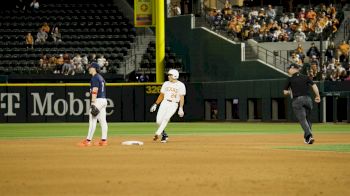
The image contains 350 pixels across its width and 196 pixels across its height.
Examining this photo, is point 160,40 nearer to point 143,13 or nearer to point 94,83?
point 143,13

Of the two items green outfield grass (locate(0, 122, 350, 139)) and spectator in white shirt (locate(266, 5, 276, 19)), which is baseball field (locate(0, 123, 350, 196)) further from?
spectator in white shirt (locate(266, 5, 276, 19))

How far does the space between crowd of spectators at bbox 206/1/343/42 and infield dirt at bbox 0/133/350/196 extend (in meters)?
24.8

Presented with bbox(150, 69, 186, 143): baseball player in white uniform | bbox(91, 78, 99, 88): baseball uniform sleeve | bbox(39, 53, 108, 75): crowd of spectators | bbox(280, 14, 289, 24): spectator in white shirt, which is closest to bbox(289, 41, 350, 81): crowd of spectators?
bbox(280, 14, 289, 24): spectator in white shirt

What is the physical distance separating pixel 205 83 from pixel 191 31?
12.0 feet

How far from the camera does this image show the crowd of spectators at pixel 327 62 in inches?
1623

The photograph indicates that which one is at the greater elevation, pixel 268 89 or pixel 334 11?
pixel 334 11

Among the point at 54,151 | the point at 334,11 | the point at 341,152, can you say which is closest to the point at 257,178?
the point at 341,152

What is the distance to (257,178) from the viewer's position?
12.5 m

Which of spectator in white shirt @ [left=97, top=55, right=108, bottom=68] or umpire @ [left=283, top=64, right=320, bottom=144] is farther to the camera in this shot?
spectator in white shirt @ [left=97, top=55, right=108, bottom=68]

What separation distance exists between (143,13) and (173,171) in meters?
31.1

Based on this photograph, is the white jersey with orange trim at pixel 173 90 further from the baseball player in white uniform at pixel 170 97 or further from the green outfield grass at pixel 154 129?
the green outfield grass at pixel 154 129

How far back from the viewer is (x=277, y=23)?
45906 mm

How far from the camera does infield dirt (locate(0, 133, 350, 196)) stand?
436 inches

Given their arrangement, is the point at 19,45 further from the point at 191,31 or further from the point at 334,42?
the point at 334,42
